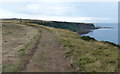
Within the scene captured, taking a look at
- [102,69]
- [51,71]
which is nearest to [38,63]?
[51,71]

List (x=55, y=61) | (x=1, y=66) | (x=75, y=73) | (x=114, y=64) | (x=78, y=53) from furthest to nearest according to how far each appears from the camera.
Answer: (x=78, y=53)
(x=55, y=61)
(x=1, y=66)
(x=114, y=64)
(x=75, y=73)

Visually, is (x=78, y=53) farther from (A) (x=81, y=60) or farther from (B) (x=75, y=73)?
(B) (x=75, y=73)

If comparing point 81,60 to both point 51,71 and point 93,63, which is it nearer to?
point 93,63

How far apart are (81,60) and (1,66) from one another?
608cm

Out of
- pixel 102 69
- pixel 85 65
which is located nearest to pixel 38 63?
pixel 85 65

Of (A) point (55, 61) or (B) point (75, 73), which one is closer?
(B) point (75, 73)

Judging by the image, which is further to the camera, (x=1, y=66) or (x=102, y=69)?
(x=1, y=66)

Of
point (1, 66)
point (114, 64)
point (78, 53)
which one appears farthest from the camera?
point (78, 53)

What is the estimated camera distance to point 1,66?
14.4 meters

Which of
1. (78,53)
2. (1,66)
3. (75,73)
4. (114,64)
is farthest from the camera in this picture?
(78,53)

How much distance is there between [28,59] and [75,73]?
213 inches

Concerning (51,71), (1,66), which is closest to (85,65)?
(51,71)

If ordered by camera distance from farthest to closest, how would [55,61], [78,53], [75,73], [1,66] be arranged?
[78,53]
[55,61]
[1,66]
[75,73]

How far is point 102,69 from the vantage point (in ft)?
41.1
